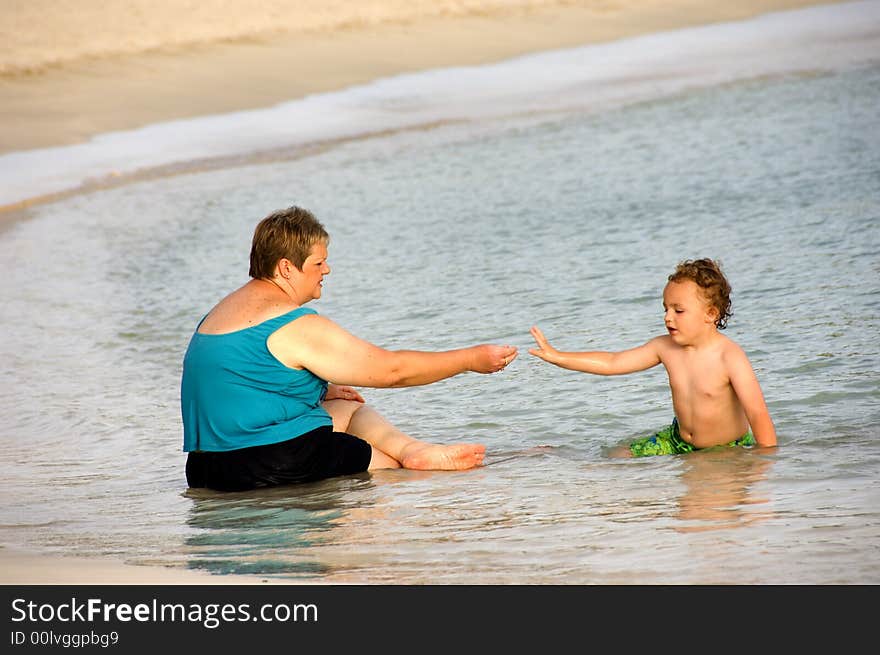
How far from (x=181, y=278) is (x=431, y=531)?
6131 millimetres

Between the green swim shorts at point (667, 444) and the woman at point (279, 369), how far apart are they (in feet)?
2.70

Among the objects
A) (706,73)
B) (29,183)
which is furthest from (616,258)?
(706,73)

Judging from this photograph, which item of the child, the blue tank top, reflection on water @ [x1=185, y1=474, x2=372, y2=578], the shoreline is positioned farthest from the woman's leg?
the shoreline

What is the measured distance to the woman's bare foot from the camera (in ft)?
17.3

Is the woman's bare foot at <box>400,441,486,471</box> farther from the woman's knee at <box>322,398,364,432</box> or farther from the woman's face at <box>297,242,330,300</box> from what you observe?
the woman's face at <box>297,242,330,300</box>

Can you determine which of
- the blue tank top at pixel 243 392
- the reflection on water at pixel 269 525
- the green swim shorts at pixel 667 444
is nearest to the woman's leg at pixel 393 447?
the reflection on water at pixel 269 525

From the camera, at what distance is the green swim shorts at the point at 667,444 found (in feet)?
17.7

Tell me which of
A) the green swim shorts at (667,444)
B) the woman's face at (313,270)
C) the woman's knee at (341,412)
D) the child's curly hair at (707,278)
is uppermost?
the woman's face at (313,270)

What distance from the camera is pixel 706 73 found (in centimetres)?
1869

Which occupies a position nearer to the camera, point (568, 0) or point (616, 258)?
point (616, 258)

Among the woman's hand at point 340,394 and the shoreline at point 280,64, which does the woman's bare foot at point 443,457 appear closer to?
the woman's hand at point 340,394

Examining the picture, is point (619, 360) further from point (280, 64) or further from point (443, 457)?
point (280, 64)

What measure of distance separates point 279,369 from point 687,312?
1.65 metres

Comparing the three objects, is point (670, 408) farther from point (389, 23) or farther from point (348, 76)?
point (389, 23)
